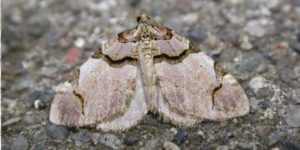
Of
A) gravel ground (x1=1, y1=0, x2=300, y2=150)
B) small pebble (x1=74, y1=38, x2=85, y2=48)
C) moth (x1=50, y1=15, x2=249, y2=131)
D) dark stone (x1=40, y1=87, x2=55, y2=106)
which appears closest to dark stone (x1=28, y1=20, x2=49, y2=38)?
gravel ground (x1=1, y1=0, x2=300, y2=150)

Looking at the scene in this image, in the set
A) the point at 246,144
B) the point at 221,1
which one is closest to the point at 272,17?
the point at 221,1

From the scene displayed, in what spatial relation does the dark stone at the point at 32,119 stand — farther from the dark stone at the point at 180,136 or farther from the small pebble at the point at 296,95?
the small pebble at the point at 296,95

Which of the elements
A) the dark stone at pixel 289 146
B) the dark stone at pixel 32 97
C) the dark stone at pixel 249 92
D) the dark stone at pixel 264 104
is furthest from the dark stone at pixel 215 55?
the dark stone at pixel 32 97

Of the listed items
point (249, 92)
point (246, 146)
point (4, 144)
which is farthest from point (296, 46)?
point (4, 144)

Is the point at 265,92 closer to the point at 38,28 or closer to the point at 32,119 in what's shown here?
the point at 32,119

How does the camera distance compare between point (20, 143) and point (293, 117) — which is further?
point (20, 143)

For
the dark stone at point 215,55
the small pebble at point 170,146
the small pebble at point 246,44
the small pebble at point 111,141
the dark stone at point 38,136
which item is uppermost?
the small pebble at point 246,44

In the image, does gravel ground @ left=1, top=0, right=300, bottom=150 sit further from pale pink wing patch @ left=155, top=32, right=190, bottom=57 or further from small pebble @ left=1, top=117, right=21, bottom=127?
pale pink wing patch @ left=155, top=32, right=190, bottom=57
